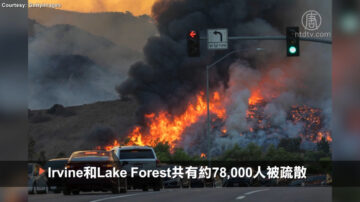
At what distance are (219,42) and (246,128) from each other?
92.7m

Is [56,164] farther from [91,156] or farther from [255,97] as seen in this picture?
[255,97]

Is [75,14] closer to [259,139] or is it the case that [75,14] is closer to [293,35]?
[259,139]

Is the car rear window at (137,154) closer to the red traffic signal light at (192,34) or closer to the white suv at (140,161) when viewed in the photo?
the white suv at (140,161)

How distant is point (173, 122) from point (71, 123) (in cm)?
6613

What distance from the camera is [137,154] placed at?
25.1 metres

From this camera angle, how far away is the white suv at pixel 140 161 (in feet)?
81.6

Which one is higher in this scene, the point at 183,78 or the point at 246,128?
the point at 183,78

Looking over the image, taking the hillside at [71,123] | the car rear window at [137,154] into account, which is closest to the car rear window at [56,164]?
the car rear window at [137,154]

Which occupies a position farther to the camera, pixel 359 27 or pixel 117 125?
pixel 117 125

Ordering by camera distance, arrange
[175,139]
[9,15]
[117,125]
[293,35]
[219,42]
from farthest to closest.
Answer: [117,125]
[175,139]
[219,42]
[293,35]
[9,15]

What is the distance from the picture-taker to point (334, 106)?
11.7ft

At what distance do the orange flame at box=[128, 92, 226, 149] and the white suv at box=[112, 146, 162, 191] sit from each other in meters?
95.1

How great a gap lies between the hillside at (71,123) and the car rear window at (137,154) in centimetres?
14076

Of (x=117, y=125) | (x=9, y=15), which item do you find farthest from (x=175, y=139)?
(x=9, y=15)
